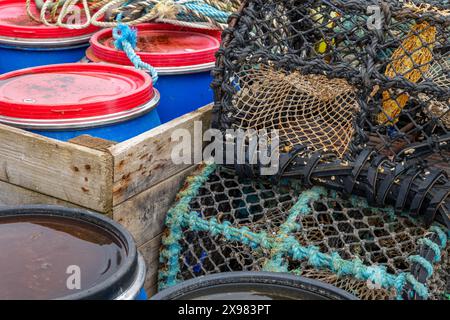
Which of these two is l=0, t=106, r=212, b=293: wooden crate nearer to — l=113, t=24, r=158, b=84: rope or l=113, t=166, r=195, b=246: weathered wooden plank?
l=113, t=166, r=195, b=246: weathered wooden plank

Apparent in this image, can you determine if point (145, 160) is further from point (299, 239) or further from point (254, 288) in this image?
point (254, 288)

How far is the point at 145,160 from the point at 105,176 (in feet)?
0.64

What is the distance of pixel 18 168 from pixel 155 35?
1126 mm

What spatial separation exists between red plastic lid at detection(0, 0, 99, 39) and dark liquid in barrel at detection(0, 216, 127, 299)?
1446 mm

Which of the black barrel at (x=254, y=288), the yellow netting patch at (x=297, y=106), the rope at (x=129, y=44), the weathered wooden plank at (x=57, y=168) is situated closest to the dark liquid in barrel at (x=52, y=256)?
the black barrel at (x=254, y=288)

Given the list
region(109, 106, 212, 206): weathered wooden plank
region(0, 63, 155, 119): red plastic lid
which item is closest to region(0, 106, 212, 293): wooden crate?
region(109, 106, 212, 206): weathered wooden plank

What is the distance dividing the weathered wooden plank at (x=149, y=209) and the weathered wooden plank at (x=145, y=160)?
0.08ft

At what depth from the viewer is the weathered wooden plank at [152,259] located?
2.41 metres

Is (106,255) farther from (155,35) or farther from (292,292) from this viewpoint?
(155,35)

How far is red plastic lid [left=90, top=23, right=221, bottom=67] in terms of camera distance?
Result: 8.95 ft

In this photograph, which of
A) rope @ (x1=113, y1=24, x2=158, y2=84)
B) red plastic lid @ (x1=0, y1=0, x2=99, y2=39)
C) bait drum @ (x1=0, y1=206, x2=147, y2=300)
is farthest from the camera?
red plastic lid @ (x1=0, y1=0, x2=99, y2=39)

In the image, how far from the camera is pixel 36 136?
2.25 m

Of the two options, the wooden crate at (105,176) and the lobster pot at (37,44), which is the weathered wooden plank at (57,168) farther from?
the lobster pot at (37,44)
